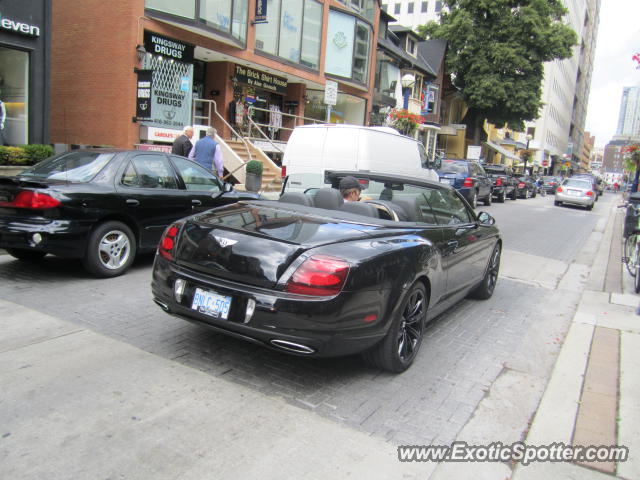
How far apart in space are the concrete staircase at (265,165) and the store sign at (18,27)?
6.65m

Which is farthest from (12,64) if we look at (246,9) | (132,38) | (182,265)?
(182,265)

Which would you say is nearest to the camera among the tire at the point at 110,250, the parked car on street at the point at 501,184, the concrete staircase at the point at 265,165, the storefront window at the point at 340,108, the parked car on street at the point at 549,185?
the tire at the point at 110,250

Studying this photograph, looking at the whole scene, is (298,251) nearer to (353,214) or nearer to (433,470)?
(353,214)

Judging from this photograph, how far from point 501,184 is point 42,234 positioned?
2326 cm

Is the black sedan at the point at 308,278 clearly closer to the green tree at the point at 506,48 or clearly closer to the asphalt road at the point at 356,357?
the asphalt road at the point at 356,357

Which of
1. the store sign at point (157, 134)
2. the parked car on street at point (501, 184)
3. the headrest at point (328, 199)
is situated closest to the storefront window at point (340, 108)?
the parked car on street at point (501, 184)

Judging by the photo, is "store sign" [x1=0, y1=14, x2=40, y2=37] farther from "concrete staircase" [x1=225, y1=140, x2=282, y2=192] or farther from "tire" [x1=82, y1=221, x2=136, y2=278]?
"tire" [x1=82, y1=221, x2=136, y2=278]

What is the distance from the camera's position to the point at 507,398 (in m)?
3.93

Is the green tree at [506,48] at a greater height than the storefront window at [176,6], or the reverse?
the green tree at [506,48]

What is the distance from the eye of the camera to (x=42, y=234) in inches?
224

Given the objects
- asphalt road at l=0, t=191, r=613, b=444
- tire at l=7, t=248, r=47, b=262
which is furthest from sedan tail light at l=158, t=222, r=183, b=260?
tire at l=7, t=248, r=47, b=262

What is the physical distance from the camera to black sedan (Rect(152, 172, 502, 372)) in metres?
3.48

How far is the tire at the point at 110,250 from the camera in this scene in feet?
19.9

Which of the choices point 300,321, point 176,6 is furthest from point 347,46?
point 300,321
